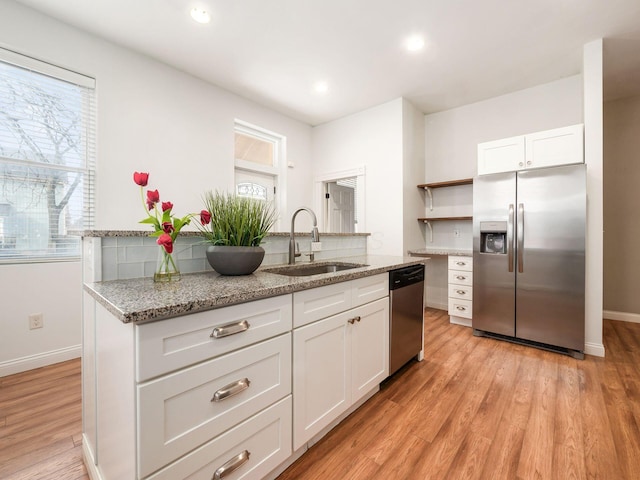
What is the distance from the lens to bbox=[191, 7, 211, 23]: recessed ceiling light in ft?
7.83

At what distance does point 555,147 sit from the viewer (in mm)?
2801

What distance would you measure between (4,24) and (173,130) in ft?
4.45

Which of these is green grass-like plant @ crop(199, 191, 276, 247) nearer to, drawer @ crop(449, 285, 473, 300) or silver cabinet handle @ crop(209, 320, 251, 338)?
silver cabinet handle @ crop(209, 320, 251, 338)

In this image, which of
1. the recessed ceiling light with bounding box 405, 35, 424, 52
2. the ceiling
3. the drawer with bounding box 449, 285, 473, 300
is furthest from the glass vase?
the drawer with bounding box 449, 285, 473, 300

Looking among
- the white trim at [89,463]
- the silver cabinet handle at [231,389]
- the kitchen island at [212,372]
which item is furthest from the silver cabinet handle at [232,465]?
the white trim at [89,463]

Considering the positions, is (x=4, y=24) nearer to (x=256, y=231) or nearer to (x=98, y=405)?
(x=256, y=231)

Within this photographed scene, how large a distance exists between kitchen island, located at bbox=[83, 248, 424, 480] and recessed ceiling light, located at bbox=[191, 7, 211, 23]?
7.56 feet

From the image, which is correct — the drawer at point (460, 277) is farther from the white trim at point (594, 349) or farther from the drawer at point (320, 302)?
the drawer at point (320, 302)

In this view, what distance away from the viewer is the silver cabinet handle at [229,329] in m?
1.00

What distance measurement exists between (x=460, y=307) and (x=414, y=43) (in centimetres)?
297

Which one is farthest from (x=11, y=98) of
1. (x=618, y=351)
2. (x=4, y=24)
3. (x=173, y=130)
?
(x=618, y=351)

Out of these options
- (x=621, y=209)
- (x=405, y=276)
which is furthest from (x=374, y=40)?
(x=621, y=209)

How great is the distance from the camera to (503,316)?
2.97 metres

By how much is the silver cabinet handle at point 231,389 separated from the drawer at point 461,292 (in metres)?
3.10
